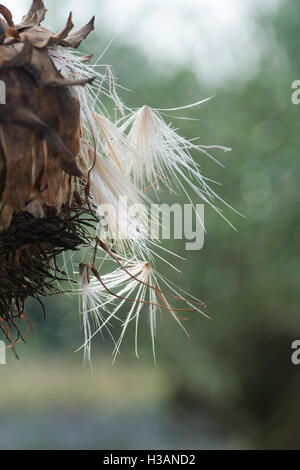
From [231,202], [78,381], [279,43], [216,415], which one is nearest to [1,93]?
[231,202]

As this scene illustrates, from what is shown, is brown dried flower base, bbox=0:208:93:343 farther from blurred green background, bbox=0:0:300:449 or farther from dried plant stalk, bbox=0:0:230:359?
blurred green background, bbox=0:0:300:449

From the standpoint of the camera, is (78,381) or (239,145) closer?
(239,145)

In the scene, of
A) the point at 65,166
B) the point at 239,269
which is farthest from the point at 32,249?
the point at 239,269

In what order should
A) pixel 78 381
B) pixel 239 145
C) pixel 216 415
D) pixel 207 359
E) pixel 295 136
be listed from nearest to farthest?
pixel 295 136 → pixel 239 145 → pixel 207 359 → pixel 216 415 → pixel 78 381

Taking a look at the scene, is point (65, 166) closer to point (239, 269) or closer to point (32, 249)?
point (32, 249)

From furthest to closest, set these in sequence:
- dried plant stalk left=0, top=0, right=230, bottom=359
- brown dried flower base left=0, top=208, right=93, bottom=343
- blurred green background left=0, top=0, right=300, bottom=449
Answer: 1. blurred green background left=0, top=0, right=300, bottom=449
2. brown dried flower base left=0, top=208, right=93, bottom=343
3. dried plant stalk left=0, top=0, right=230, bottom=359

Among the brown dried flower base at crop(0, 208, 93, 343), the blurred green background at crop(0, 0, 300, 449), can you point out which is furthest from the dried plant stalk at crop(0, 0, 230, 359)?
the blurred green background at crop(0, 0, 300, 449)

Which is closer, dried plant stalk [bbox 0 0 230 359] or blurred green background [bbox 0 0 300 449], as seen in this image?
dried plant stalk [bbox 0 0 230 359]

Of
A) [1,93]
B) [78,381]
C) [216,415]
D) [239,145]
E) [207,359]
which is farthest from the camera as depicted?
[78,381]

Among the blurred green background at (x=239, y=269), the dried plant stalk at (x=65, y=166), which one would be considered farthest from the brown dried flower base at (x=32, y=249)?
the blurred green background at (x=239, y=269)

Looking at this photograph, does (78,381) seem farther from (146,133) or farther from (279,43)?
(146,133)

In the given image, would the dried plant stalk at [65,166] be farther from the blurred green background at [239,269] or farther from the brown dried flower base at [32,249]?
the blurred green background at [239,269]
